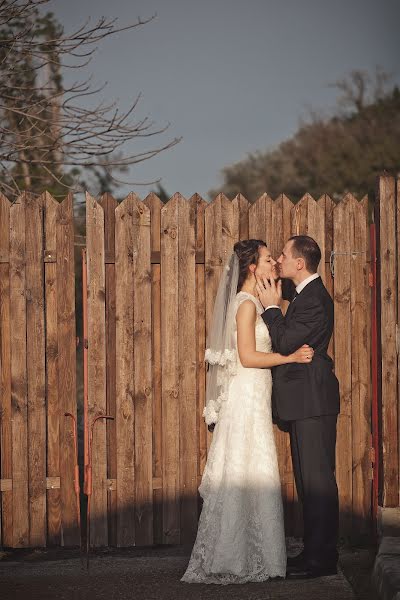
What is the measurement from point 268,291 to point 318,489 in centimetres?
133

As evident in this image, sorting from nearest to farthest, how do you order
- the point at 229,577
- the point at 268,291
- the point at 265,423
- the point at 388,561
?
the point at 388,561, the point at 229,577, the point at 265,423, the point at 268,291

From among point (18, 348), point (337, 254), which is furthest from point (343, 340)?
point (18, 348)

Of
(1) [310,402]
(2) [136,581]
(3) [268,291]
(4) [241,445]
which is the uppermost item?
(3) [268,291]

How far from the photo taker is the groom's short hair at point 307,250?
17.8 feet

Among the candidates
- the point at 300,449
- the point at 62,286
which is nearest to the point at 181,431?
the point at 300,449

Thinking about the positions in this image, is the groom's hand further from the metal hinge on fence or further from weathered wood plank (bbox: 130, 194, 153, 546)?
weathered wood plank (bbox: 130, 194, 153, 546)

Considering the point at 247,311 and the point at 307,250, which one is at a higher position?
the point at 307,250

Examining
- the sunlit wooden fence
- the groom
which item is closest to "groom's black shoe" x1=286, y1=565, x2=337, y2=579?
the groom

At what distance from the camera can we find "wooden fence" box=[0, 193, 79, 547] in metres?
5.71

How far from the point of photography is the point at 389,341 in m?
5.79

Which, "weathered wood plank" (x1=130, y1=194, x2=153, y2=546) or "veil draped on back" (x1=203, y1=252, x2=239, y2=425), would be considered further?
"weathered wood plank" (x1=130, y1=194, x2=153, y2=546)

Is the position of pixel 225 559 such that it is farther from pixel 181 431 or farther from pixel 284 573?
pixel 181 431

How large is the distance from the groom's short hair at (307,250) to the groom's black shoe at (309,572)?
1903 millimetres

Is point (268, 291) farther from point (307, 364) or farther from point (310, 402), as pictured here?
point (310, 402)
